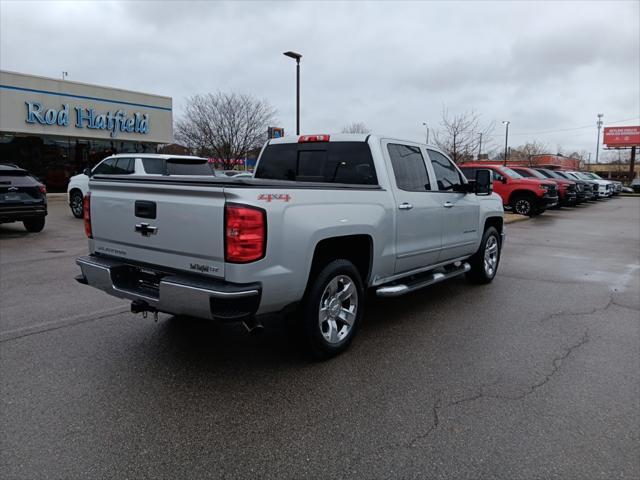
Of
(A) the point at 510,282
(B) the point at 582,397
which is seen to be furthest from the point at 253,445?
(A) the point at 510,282

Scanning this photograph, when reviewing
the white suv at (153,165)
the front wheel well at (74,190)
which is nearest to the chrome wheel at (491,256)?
the white suv at (153,165)

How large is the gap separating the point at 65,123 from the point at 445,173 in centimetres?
2422

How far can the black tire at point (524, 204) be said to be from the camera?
1873 centimetres

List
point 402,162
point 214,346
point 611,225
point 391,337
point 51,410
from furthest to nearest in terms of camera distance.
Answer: point 611,225, point 402,162, point 391,337, point 214,346, point 51,410

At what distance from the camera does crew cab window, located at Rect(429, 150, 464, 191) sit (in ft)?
19.4

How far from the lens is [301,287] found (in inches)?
148

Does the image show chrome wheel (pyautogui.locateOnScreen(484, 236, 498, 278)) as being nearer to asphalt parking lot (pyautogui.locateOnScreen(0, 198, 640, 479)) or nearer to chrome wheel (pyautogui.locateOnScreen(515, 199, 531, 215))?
asphalt parking lot (pyautogui.locateOnScreen(0, 198, 640, 479))

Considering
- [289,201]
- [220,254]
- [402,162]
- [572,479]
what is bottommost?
[572,479]

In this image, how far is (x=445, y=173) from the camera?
6102 millimetres

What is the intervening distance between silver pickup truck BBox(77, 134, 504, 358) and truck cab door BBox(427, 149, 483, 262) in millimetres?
35

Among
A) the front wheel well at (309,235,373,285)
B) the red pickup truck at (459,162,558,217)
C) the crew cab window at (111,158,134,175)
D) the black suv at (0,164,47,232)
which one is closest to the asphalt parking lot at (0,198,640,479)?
the front wheel well at (309,235,373,285)

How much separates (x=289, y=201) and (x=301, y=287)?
2.20 feet

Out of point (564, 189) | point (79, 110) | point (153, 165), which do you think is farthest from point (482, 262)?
point (79, 110)

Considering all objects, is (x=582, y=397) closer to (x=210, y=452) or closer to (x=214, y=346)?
(x=210, y=452)
